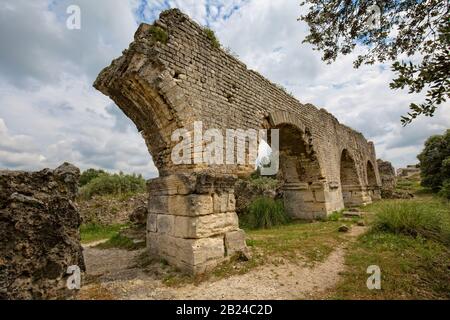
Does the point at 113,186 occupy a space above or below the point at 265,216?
above

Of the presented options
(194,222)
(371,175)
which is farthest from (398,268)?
(371,175)

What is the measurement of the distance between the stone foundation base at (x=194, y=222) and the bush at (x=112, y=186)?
9702 mm

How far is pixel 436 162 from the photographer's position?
58.5 feet

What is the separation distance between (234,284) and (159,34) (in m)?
4.62

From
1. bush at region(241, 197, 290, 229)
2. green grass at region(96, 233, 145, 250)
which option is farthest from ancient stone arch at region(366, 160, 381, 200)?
green grass at region(96, 233, 145, 250)

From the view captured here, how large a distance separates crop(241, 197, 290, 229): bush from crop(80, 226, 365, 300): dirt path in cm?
435

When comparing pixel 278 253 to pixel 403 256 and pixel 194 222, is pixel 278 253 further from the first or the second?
pixel 403 256

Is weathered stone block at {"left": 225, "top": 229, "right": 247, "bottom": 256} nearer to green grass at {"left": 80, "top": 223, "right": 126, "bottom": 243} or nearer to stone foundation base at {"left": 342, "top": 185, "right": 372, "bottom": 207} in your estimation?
green grass at {"left": 80, "top": 223, "right": 126, "bottom": 243}

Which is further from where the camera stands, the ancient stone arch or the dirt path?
the ancient stone arch

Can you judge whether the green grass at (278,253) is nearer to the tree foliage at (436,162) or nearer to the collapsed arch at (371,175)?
the collapsed arch at (371,175)

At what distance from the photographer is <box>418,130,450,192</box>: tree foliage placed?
17320mm

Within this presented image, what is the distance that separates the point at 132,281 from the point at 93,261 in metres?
2.37
